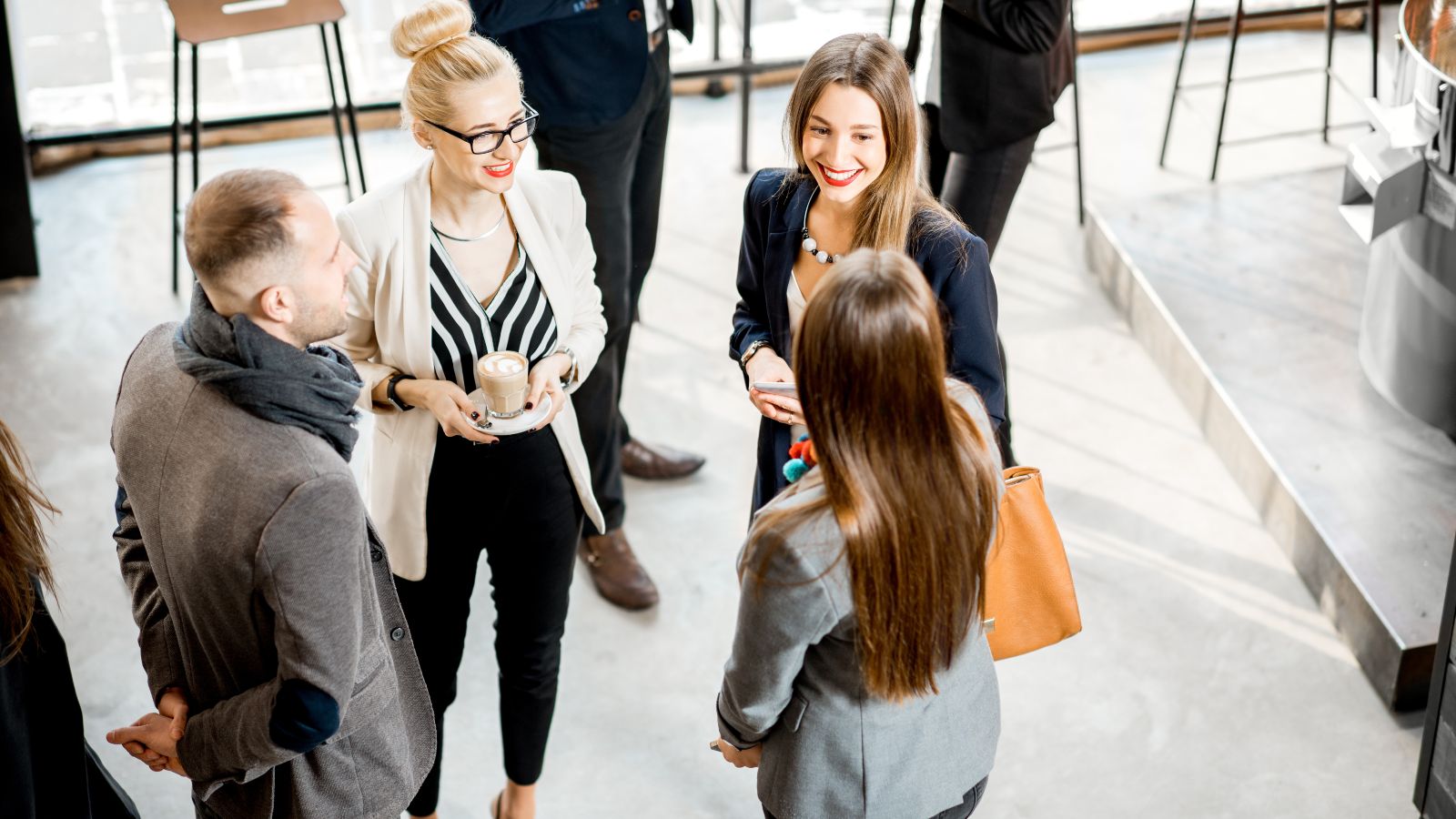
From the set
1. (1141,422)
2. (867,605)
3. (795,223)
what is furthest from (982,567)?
(1141,422)

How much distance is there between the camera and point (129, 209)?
5.32 meters

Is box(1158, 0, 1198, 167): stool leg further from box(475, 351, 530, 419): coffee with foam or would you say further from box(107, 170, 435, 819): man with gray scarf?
box(107, 170, 435, 819): man with gray scarf

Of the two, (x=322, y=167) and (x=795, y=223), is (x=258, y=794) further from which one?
(x=322, y=167)

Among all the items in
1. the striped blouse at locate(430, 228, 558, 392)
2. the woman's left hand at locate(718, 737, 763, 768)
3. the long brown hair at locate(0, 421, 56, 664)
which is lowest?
the woman's left hand at locate(718, 737, 763, 768)

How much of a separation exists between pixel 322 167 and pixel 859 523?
438 centimetres

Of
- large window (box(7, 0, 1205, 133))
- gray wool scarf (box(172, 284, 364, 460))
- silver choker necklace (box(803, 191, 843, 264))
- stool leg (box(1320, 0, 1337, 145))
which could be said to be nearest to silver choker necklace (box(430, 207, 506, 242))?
silver choker necklace (box(803, 191, 843, 264))

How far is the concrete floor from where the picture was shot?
305 cm

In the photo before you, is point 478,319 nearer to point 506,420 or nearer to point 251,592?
point 506,420

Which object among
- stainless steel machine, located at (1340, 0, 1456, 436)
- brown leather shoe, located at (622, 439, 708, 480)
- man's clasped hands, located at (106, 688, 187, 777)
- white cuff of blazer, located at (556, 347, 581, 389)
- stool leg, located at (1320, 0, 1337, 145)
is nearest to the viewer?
man's clasped hands, located at (106, 688, 187, 777)

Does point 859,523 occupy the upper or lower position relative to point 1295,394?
upper

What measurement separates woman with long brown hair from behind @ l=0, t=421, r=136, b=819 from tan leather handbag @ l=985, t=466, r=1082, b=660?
52.6 inches

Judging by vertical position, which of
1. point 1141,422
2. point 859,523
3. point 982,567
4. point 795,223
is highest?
point 795,223

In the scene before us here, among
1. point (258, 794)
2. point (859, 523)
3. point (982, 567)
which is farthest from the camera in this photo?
point (258, 794)

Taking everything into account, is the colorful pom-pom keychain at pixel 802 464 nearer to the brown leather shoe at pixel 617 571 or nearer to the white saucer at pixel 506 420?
the white saucer at pixel 506 420
